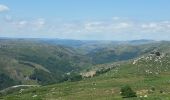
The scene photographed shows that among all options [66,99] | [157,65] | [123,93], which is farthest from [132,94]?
[157,65]

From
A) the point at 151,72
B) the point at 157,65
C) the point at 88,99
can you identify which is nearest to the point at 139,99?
the point at 88,99

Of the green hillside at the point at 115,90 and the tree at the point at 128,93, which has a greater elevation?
the tree at the point at 128,93

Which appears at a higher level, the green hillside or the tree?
the tree

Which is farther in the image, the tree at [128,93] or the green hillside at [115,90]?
the green hillside at [115,90]

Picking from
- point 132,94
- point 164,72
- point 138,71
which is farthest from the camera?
point 138,71

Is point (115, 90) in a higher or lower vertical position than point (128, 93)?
lower

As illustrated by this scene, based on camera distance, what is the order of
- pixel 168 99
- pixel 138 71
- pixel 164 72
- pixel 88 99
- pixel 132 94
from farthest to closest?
pixel 138 71 → pixel 164 72 → pixel 88 99 → pixel 132 94 → pixel 168 99

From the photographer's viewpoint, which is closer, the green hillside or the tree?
the tree

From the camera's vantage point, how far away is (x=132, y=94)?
88250 millimetres

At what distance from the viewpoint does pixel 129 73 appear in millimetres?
197000

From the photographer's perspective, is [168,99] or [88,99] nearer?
[168,99]

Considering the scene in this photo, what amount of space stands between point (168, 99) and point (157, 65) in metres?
125

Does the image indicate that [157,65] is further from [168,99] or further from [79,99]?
[168,99]

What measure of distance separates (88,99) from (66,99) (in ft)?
21.7
